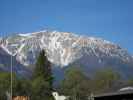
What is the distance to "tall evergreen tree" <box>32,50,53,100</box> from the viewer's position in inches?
5108

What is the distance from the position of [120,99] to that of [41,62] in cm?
10439

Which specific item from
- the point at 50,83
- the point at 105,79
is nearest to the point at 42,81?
the point at 50,83

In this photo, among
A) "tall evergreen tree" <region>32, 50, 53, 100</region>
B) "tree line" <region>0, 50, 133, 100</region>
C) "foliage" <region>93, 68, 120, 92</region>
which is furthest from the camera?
"foliage" <region>93, 68, 120, 92</region>

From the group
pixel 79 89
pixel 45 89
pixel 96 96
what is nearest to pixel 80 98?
pixel 79 89

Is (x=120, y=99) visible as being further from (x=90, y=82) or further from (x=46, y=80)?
(x=90, y=82)

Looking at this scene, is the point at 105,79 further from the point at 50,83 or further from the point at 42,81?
the point at 42,81

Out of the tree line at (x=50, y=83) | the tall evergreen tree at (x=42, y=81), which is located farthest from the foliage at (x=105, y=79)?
the tall evergreen tree at (x=42, y=81)

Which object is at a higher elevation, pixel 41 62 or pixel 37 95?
pixel 41 62

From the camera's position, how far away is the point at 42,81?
441 ft

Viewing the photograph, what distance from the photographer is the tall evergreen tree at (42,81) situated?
129750 mm

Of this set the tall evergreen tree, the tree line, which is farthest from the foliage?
the tall evergreen tree

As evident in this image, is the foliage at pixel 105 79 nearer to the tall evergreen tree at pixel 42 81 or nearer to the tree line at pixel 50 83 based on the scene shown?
the tree line at pixel 50 83

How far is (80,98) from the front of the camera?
14150 cm

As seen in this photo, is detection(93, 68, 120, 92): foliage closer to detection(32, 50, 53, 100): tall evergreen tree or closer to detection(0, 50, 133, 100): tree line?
detection(0, 50, 133, 100): tree line
